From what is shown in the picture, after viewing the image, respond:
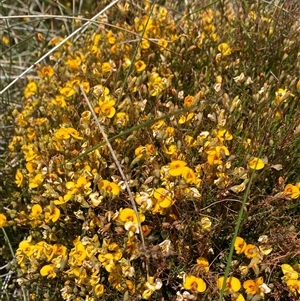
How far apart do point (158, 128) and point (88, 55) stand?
0.56 m

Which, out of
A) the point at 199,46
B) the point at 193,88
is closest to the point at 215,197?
the point at 193,88

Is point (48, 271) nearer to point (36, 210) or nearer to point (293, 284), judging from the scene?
point (36, 210)

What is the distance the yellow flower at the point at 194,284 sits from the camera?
1.42m

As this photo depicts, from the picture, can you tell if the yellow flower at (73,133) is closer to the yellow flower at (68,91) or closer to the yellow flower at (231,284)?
the yellow flower at (68,91)

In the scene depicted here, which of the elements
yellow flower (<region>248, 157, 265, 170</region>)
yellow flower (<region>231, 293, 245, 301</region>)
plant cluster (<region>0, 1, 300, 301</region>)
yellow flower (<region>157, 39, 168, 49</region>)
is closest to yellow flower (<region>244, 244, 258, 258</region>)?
plant cluster (<region>0, 1, 300, 301</region>)

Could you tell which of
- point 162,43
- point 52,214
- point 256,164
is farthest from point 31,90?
point 256,164

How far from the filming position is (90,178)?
163 centimetres

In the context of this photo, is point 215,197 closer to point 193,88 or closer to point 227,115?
point 227,115

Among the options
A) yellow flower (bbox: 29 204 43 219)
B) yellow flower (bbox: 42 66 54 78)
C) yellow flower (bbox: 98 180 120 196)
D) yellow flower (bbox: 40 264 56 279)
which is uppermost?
yellow flower (bbox: 98 180 120 196)

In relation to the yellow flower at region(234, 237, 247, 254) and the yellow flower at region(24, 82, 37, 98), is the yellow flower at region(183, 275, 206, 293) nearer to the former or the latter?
the yellow flower at region(234, 237, 247, 254)

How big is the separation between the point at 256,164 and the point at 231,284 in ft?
1.07

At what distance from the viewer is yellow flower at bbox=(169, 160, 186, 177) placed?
146cm

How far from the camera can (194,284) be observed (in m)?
1.43

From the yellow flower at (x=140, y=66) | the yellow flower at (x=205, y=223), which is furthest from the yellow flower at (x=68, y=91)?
the yellow flower at (x=205, y=223)
